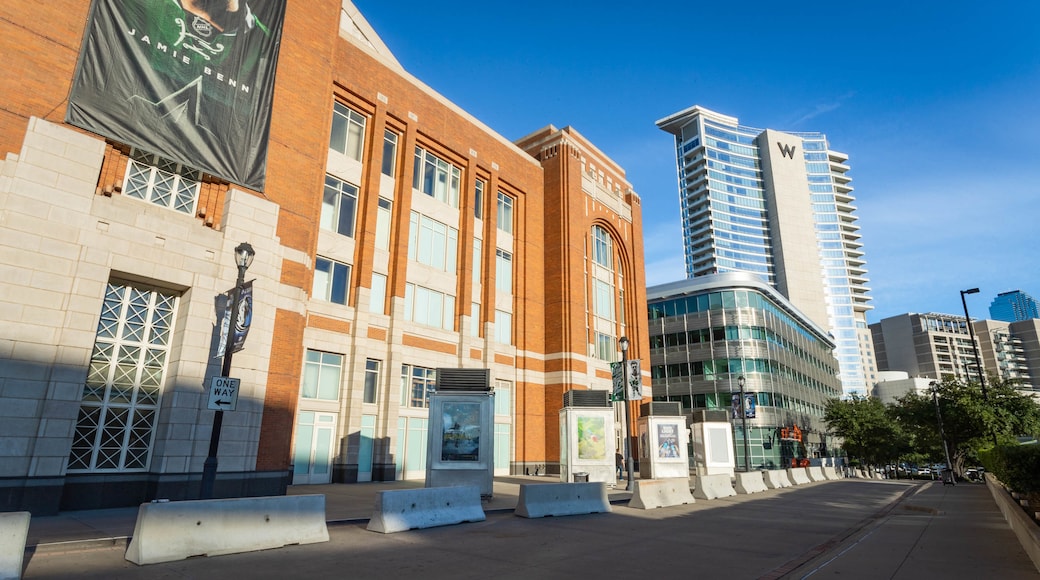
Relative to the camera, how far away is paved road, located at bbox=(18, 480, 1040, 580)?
7.93 meters

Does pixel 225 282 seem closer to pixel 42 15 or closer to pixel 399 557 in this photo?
pixel 42 15

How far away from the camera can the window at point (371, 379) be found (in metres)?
26.0

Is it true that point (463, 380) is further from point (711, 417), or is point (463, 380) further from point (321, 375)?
point (711, 417)

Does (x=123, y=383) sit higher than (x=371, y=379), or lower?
lower

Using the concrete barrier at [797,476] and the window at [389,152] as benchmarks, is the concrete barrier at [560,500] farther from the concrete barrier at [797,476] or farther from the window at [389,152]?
the window at [389,152]

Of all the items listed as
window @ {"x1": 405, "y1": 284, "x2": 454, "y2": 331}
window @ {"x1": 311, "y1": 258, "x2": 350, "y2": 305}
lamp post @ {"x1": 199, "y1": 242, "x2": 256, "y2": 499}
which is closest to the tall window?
lamp post @ {"x1": 199, "y1": 242, "x2": 256, "y2": 499}

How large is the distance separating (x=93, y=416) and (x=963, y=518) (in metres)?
24.0

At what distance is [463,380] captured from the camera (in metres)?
19.0

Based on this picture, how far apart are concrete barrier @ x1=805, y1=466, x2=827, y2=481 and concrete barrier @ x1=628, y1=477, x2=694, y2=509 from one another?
815 inches

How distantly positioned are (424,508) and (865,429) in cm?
5655

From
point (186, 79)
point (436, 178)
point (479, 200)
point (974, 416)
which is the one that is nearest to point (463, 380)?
point (186, 79)

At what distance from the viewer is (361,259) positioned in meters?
26.4

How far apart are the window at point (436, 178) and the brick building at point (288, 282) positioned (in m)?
0.13

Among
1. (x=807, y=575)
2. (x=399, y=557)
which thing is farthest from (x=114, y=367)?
(x=807, y=575)
